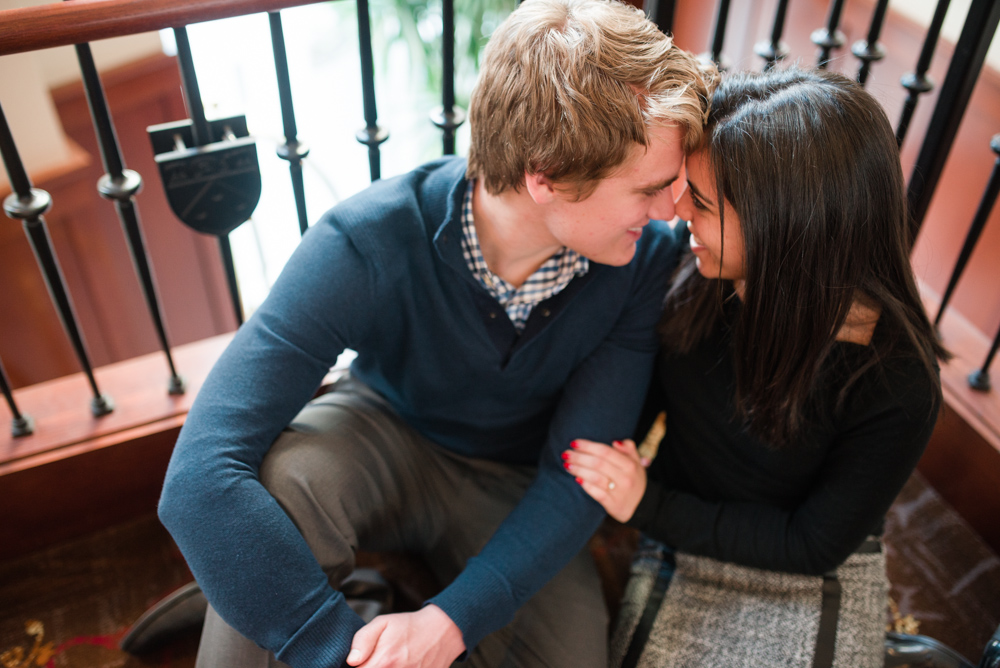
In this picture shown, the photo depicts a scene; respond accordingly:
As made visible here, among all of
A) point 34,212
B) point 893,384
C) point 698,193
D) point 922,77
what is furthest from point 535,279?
point 922,77

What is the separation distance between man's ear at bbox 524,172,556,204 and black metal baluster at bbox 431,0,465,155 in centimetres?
32

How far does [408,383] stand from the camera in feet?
4.03

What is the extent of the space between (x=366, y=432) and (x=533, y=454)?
0.32m

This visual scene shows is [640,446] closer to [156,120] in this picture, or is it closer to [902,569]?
[902,569]

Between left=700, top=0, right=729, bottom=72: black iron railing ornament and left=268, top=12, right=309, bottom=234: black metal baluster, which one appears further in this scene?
left=700, top=0, right=729, bottom=72: black iron railing ornament

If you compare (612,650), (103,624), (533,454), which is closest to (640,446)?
(533,454)

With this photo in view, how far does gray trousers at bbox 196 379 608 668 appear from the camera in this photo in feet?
3.49

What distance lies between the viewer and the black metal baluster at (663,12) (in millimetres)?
1267

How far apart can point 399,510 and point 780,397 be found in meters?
0.64

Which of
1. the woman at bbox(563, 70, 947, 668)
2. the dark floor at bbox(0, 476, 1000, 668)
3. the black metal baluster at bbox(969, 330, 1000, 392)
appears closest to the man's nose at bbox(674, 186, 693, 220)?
the woman at bbox(563, 70, 947, 668)

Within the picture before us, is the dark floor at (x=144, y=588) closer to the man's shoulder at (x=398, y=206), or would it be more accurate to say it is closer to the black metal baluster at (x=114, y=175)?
the black metal baluster at (x=114, y=175)

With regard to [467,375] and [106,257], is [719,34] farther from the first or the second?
[106,257]

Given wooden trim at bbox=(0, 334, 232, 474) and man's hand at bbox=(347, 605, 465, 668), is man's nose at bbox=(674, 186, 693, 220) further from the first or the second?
wooden trim at bbox=(0, 334, 232, 474)

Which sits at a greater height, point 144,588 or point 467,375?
point 467,375
